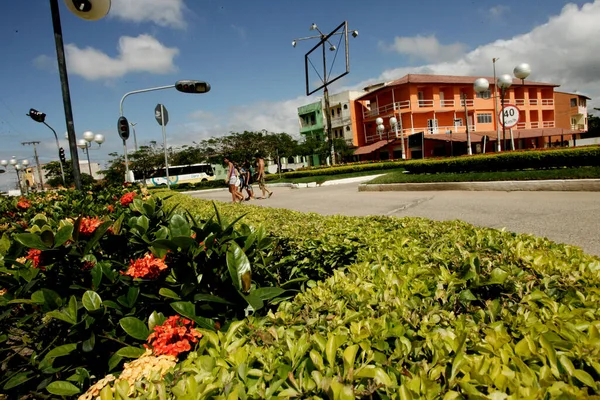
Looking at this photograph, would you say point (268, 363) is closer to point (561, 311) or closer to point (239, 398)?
point (239, 398)

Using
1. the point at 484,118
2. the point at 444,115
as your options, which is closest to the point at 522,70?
the point at 444,115

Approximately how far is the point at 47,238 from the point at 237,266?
889mm

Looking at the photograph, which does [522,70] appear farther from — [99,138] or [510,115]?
[99,138]

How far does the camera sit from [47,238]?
164cm

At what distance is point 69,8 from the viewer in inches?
192

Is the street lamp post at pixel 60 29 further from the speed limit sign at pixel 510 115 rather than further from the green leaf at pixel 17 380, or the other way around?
the speed limit sign at pixel 510 115

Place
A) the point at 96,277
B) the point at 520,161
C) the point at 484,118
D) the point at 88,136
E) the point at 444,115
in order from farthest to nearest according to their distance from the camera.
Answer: the point at 484,118, the point at 444,115, the point at 88,136, the point at 520,161, the point at 96,277

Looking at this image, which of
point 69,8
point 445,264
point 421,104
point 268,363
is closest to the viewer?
point 268,363

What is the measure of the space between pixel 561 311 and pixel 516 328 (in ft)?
0.79

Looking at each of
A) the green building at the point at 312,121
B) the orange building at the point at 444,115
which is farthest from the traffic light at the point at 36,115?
the green building at the point at 312,121

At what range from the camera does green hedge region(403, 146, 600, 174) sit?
1034 cm

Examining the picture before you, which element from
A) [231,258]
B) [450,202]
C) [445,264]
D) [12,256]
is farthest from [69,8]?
[450,202]

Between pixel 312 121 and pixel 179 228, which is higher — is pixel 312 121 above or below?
above

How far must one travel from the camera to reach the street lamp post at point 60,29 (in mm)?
4907
